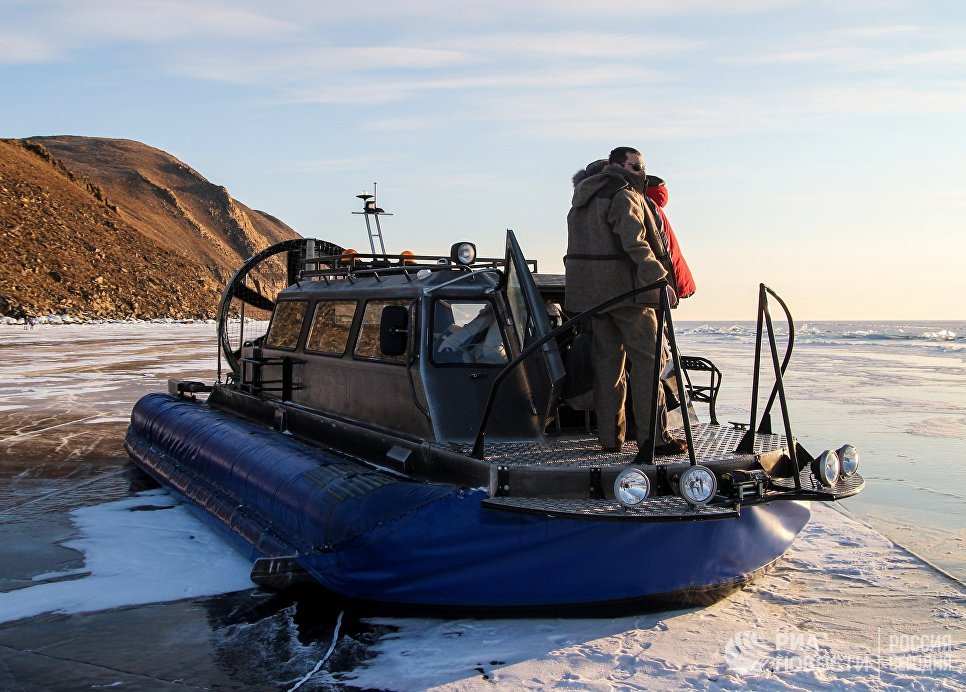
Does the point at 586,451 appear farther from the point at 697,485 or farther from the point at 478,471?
the point at 697,485

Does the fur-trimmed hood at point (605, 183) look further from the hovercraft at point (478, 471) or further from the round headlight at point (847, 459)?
the round headlight at point (847, 459)

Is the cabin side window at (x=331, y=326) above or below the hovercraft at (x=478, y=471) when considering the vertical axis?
above

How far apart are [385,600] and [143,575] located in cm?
175

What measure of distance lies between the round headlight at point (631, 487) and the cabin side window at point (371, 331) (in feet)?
7.21

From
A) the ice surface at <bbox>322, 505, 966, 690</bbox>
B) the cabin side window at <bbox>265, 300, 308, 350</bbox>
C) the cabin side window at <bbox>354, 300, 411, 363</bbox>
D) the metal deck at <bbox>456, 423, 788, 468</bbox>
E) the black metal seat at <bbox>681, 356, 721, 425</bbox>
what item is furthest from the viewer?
the cabin side window at <bbox>265, 300, 308, 350</bbox>

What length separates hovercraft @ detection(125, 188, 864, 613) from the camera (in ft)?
14.3

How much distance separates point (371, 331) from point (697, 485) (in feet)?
9.02

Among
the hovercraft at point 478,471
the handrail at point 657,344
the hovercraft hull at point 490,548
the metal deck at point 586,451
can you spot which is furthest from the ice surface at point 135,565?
the handrail at point 657,344

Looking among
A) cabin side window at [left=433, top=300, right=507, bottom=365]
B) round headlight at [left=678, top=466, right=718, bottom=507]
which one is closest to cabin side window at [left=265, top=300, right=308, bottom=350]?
cabin side window at [left=433, top=300, right=507, bottom=365]

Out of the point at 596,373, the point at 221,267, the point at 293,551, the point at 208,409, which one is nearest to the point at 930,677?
the point at 596,373

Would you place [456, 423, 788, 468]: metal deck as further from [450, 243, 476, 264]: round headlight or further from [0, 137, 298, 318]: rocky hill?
[0, 137, 298, 318]: rocky hill

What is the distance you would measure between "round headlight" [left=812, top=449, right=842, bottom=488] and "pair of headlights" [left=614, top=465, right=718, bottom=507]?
87 centimetres

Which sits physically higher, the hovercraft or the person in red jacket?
the person in red jacket

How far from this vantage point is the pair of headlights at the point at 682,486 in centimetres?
420
